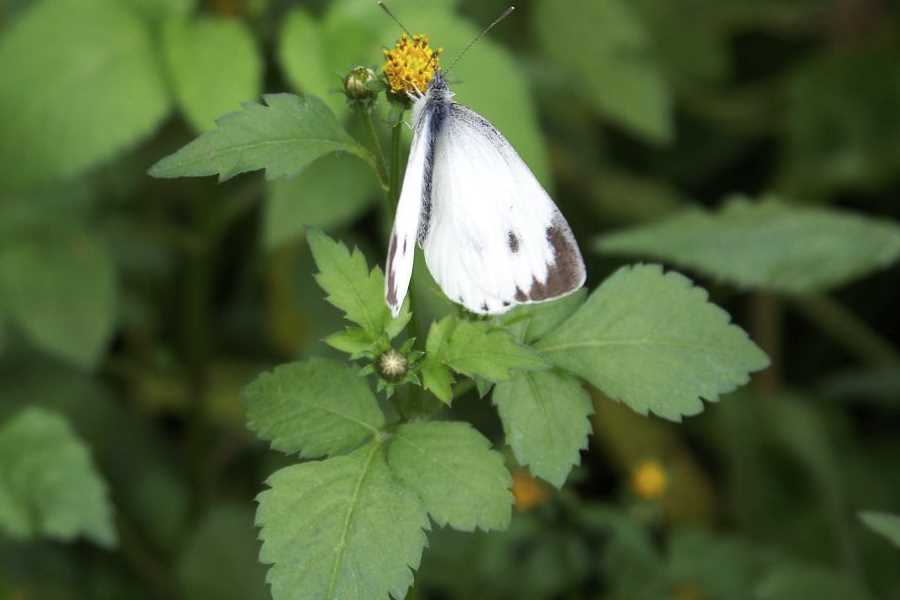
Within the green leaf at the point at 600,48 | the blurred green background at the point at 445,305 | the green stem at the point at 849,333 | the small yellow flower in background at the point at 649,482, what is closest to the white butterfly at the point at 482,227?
the blurred green background at the point at 445,305

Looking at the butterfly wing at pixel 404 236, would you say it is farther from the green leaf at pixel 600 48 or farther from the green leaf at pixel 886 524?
the green leaf at pixel 600 48

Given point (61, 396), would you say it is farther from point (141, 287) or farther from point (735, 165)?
point (735, 165)

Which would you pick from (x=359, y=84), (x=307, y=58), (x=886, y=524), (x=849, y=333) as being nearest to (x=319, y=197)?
(x=307, y=58)

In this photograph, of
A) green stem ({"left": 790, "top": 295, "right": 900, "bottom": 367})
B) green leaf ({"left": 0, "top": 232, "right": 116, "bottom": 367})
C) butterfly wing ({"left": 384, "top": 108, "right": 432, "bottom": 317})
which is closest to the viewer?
butterfly wing ({"left": 384, "top": 108, "right": 432, "bottom": 317})

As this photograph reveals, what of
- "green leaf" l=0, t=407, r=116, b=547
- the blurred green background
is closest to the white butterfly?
the blurred green background

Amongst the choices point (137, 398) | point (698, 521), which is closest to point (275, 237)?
point (137, 398)

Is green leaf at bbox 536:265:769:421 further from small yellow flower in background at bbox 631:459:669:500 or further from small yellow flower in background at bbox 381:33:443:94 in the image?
small yellow flower in background at bbox 631:459:669:500

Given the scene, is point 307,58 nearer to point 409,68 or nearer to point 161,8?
point 161,8
